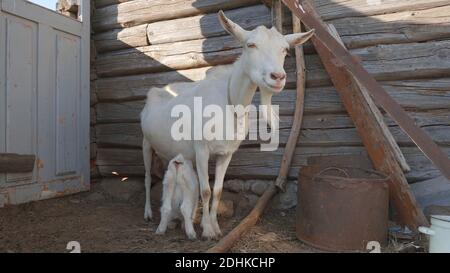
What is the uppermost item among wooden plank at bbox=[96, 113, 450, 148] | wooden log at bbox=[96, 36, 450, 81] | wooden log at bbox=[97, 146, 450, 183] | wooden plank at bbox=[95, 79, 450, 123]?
wooden log at bbox=[96, 36, 450, 81]

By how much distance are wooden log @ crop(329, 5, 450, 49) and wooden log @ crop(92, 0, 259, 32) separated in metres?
1.23

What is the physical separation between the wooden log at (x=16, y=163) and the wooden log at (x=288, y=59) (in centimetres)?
188

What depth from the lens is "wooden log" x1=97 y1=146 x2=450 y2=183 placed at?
3750 millimetres

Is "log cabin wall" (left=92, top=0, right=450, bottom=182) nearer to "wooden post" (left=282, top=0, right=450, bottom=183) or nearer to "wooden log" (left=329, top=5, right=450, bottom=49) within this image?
"wooden log" (left=329, top=5, right=450, bottom=49)

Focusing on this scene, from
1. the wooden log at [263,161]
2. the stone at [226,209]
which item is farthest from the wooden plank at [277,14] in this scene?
the stone at [226,209]

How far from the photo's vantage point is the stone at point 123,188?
205 inches

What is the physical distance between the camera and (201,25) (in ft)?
15.9

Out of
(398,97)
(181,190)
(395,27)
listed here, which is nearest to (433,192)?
(398,97)

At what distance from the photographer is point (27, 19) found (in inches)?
175

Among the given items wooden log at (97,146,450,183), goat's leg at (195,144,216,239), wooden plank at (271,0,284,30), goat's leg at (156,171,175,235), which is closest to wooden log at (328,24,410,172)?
wooden log at (97,146,450,183)

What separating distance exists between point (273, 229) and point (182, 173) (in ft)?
3.65

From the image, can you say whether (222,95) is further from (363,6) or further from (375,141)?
(363,6)

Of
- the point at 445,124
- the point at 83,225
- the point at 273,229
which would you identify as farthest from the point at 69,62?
the point at 445,124

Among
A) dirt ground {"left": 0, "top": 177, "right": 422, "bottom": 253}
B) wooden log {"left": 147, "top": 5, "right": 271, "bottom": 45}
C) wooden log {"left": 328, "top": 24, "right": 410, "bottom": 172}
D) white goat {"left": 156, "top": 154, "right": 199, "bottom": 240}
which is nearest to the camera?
dirt ground {"left": 0, "top": 177, "right": 422, "bottom": 253}
